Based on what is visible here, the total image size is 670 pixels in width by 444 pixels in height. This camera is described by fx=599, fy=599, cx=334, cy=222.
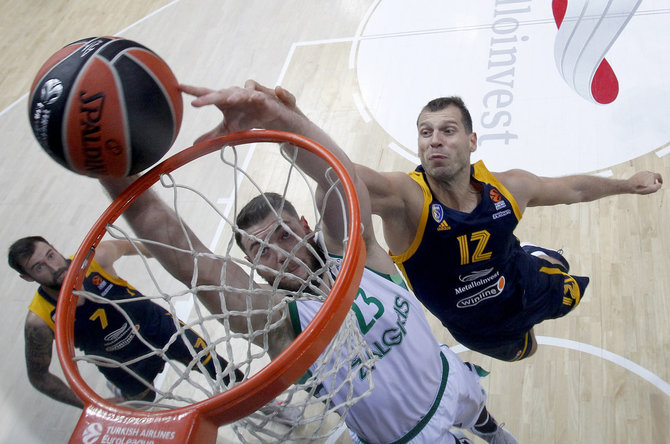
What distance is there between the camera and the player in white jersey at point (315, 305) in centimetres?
185

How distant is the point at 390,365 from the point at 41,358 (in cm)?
192

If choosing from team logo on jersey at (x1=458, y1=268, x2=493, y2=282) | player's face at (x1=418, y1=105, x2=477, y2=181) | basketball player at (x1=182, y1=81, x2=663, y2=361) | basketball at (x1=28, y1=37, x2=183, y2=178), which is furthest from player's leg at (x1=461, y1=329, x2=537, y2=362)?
basketball at (x1=28, y1=37, x2=183, y2=178)

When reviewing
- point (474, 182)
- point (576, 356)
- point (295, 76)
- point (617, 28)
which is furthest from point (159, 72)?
point (617, 28)

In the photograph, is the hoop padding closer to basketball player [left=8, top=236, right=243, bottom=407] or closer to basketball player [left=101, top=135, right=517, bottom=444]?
basketball player [left=101, top=135, right=517, bottom=444]

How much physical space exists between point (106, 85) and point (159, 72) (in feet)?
0.54

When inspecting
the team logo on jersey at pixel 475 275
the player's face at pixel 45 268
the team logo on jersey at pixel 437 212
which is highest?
the player's face at pixel 45 268

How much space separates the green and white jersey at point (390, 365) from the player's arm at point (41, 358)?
1.62m

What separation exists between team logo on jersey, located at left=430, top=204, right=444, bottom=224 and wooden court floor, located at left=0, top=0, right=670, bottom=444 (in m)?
1.14

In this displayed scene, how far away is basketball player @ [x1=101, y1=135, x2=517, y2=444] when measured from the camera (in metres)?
1.87

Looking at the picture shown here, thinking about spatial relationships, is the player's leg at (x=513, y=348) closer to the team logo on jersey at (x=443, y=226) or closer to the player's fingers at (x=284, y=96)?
the team logo on jersey at (x=443, y=226)

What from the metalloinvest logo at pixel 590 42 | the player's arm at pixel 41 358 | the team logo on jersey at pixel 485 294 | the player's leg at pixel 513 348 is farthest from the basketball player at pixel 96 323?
the metalloinvest logo at pixel 590 42

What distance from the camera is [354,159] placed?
4391 mm

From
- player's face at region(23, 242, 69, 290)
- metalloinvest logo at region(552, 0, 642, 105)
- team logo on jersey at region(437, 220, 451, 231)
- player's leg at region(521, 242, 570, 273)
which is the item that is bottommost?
metalloinvest logo at region(552, 0, 642, 105)

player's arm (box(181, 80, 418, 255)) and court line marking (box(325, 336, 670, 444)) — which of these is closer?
player's arm (box(181, 80, 418, 255))
